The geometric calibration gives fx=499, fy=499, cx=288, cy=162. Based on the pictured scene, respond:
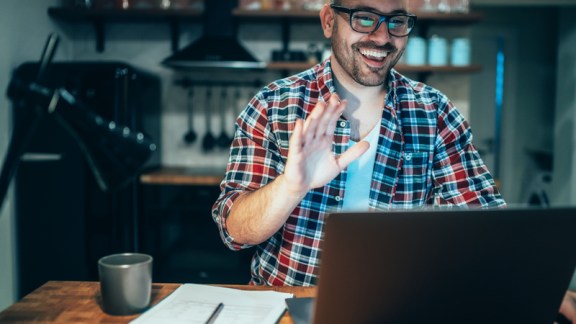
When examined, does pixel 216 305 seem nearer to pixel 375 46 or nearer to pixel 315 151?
pixel 315 151

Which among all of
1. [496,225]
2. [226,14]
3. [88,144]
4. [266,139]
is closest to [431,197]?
[266,139]

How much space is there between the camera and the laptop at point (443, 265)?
604 millimetres

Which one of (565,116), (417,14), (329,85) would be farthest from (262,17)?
(565,116)

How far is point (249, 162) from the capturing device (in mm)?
1257

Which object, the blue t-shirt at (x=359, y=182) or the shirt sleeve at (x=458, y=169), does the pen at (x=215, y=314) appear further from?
the shirt sleeve at (x=458, y=169)

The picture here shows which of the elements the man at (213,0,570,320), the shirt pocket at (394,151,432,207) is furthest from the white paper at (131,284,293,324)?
the shirt pocket at (394,151,432,207)

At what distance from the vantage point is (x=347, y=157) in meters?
0.96

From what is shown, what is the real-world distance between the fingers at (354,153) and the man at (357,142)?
0.81 ft

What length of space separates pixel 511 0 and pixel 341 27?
3.12 metres

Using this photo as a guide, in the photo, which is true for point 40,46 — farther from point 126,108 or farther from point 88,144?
point 88,144

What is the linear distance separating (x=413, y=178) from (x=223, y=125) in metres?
2.35

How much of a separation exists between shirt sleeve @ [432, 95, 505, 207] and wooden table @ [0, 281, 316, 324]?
51cm

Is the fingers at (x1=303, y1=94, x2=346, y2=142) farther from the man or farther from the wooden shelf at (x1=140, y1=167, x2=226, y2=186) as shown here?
the wooden shelf at (x1=140, y1=167, x2=226, y2=186)

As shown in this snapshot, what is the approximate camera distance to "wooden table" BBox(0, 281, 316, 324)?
2.81ft
